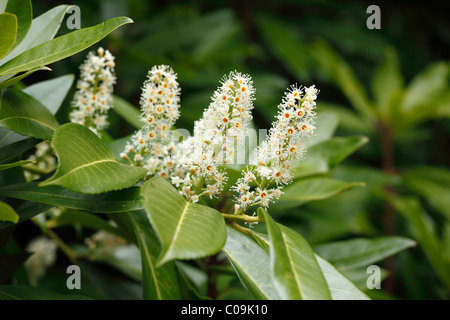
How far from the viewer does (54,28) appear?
Result: 825 millimetres

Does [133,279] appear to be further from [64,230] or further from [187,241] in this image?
[187,241]

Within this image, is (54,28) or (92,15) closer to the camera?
(54,28)

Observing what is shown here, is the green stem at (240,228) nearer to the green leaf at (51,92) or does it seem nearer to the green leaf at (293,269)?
the green leaf at (293,269)

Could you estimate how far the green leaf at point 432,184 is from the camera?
2.12 meters

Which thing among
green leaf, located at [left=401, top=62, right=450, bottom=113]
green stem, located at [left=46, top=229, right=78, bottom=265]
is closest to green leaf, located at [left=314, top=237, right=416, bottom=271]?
green stem, located at [left=46, top=229, right=78, bottom=265]

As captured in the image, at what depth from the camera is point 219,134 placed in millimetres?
699

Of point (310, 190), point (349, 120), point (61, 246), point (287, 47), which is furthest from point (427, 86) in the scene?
point (61, 246)

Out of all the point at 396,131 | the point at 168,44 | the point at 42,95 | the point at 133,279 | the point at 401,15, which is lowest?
the point at 133,279

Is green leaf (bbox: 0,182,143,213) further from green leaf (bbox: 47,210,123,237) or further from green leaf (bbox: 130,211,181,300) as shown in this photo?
green leaf (bbox: 47,210,123,237)

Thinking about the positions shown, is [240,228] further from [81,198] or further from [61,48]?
[61,48]

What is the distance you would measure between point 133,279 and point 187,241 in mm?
945

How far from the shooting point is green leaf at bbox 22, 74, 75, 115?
978mm

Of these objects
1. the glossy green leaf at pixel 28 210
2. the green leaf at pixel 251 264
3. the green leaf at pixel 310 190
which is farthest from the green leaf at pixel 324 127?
the glossy green leaf at pixel 28 210

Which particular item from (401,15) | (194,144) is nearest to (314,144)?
(194,144)
